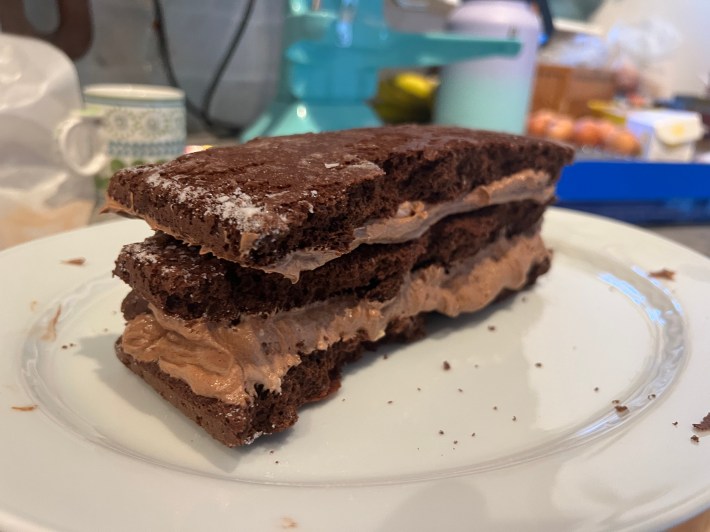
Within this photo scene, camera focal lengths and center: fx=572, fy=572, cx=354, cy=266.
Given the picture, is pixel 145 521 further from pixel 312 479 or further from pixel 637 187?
pixel 637 187

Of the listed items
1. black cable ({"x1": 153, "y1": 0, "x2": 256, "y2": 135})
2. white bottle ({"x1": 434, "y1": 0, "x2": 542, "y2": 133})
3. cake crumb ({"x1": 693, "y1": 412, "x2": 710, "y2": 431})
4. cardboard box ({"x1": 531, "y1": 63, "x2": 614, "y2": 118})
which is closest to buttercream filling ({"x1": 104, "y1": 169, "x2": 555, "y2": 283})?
cake crumb ({"x1": 693, "y1": 412, "x2": 710, "y2": 431})

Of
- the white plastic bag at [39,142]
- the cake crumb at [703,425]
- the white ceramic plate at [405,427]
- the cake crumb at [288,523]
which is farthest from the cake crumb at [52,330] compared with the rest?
the cake crumb at [703,425]

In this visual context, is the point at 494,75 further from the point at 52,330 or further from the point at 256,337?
the point at 52,330

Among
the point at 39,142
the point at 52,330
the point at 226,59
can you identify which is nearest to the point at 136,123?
the point at 39,142

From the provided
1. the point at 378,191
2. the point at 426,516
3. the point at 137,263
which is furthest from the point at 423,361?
the point at 137,263

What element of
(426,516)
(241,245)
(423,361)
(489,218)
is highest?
(241,245)

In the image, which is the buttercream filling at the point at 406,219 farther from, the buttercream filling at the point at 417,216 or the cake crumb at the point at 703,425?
the cake crumb at the point at 703,425
